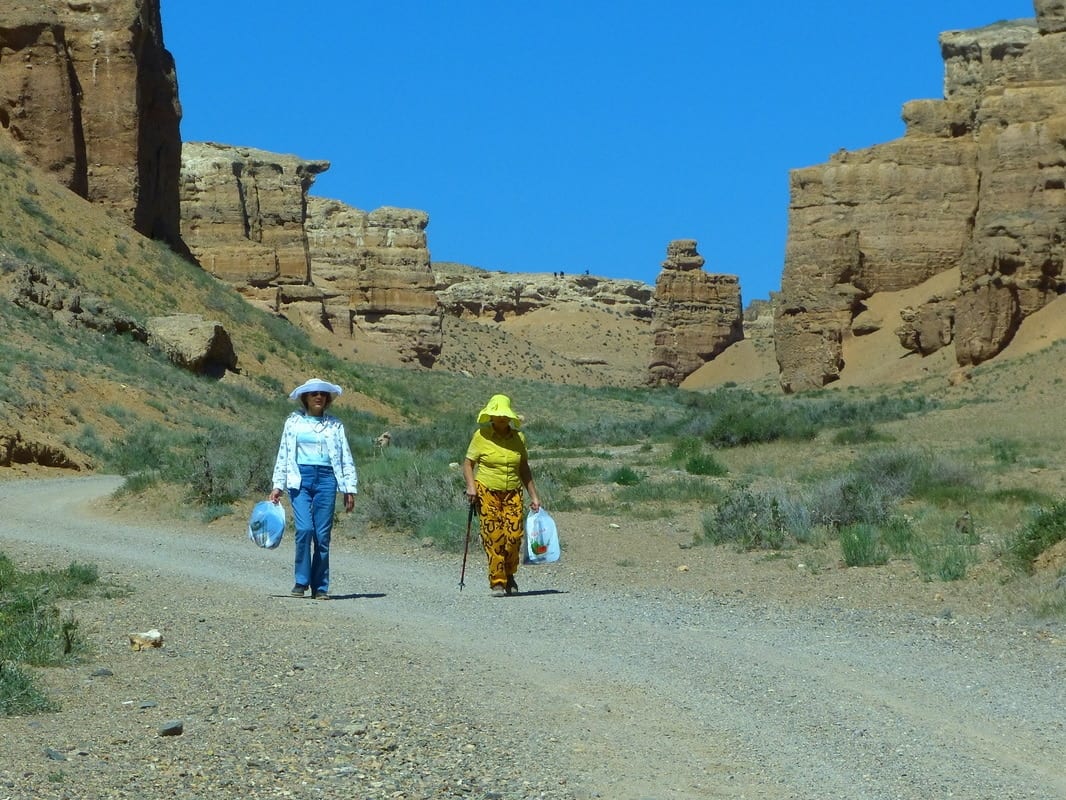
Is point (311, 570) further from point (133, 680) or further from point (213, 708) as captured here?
point (213, 708)

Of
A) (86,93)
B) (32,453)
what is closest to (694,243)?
(86,93)

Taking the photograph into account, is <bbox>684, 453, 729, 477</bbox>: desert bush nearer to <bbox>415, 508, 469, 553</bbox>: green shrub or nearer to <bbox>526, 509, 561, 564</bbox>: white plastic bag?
<bbox>415, 508, 469, 553</bbox>: green shrub

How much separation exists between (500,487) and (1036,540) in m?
4.14

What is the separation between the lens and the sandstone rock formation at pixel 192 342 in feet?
141

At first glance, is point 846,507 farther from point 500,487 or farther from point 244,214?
point 244,214

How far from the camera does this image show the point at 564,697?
27.4 feet

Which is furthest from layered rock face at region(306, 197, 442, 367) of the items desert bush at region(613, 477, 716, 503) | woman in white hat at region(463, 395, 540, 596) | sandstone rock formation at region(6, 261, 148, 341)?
woman in white hat at region(463, 395, 540, 596)

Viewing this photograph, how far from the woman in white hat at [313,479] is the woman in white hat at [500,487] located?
3.19 feet

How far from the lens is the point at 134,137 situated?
4925 cm

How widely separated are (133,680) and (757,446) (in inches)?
958

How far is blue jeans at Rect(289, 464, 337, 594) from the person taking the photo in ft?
41.2

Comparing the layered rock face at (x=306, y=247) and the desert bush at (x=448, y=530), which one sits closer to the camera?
the desert bush at (x=448, y=530)

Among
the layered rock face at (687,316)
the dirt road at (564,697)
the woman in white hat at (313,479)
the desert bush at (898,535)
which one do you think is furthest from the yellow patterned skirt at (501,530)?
the layered rock face at (687,316)

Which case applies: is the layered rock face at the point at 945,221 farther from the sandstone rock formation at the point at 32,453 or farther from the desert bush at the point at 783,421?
the sandstone rock formation at the point at 32,453
